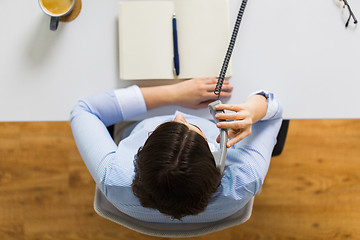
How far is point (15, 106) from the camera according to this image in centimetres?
86

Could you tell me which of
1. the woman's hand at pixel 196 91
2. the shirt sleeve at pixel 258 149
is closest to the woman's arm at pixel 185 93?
the woman's hand at pixel 196 91

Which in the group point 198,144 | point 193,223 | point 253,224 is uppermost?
point 198,144

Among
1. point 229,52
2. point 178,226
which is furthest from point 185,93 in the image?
point 178,226

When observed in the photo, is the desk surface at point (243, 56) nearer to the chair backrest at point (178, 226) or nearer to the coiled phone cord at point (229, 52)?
the coiled phone cord at point (229, 52)

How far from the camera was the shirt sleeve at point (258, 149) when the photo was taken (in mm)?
735

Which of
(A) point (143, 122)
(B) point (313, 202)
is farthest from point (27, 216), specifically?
(B) point (313, 202)

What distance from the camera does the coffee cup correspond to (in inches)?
32.6

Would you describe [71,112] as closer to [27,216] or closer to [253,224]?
[27,216]

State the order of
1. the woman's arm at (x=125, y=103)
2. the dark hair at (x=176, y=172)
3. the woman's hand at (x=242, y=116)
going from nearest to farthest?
the dark hair at (x=176, y=172) < the woman's hand at (x=242, y=116) < the woman's arm at (x=125, y=103)

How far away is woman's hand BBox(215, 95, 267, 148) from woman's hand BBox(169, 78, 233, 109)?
0.23 ft

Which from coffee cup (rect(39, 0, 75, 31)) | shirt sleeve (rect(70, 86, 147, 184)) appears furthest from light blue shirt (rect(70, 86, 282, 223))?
coffee cup (rect(39, 0, 75, 31))

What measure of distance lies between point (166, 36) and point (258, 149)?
34cm

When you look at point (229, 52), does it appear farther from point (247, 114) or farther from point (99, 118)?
point (99, 118)

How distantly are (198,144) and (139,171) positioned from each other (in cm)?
11
